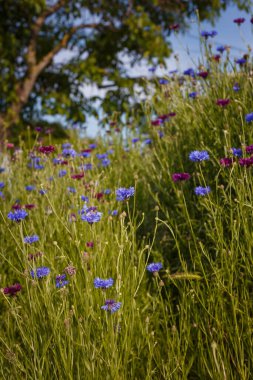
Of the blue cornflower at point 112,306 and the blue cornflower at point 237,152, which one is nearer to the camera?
the blue cornflower at point 112,306

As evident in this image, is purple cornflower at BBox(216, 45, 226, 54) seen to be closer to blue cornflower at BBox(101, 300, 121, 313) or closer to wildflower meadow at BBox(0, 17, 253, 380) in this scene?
wildflower meadow at BBox(0, 17, 253, 380)

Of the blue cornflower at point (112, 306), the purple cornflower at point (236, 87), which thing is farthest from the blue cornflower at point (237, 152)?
the blue cornflower at point (112, 306)

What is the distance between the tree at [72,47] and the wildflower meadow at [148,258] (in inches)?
176

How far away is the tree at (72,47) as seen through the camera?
30.2 ft

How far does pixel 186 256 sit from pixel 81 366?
1.14 meters

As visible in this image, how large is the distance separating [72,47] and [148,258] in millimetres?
8107

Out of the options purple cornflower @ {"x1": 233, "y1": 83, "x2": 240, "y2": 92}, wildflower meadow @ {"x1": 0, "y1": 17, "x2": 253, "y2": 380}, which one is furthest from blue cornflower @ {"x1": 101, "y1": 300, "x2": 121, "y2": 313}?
purple cornflower @ {"x1": 233, "y1": 83, "x2": 240, "y2": 92}

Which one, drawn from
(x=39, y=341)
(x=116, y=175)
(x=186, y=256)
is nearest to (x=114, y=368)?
(x=39, y=341)

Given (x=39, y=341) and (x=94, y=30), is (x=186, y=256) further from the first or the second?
(x=94, y=30)

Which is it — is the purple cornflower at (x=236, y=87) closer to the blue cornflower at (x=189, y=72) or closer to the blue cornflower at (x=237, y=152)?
the blue cornflower at (x=189, y=72)

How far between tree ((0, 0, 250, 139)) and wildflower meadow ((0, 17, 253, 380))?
4.48m

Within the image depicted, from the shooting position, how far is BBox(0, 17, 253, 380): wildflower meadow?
6.71ft

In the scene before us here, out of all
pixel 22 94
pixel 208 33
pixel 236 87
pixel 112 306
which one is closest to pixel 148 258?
pixel 112 306

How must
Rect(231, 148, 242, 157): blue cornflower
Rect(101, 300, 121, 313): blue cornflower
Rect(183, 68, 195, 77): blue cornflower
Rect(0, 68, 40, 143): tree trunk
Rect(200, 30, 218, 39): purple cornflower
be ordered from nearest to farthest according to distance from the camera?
Rect(101, 300, 121, 313): blue cornflower
Rect(231, 148, 242, 157): blue cornflower
Rect(200, 30, 218, 39): purple cornflower
Rect(183, 68, 195, 77): blue cornflower
Rect(0, 68, 40, 143): tree trunk
